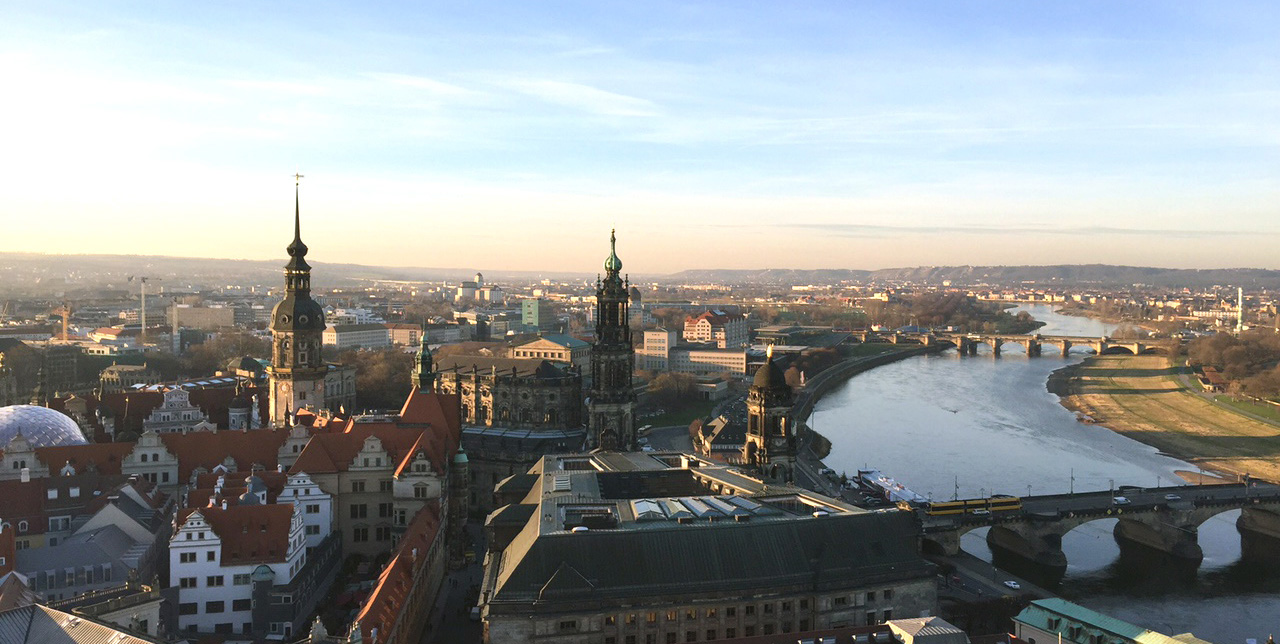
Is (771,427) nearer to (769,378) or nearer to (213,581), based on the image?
(769,378)

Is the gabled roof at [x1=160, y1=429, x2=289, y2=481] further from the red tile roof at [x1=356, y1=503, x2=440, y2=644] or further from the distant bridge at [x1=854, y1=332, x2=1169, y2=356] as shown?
the distant bridge at [x1=854, y1=332, x2=1169, y2=356]

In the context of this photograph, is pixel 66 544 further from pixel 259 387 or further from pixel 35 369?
pixel 35 369

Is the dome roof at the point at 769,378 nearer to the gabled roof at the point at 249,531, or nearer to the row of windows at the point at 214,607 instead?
the gabled roof at the point at 249,531

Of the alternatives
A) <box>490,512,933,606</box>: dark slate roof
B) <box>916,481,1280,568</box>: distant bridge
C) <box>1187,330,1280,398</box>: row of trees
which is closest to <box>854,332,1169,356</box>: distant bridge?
<box>1187,330,1280,398</box>: row of trees

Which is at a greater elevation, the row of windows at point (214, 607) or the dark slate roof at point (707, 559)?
the dark slate roof at point (707, 559)

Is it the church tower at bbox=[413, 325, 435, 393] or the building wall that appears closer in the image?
the building wall

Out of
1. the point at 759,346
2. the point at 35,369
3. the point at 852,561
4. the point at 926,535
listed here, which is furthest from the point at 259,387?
the point at 759,346

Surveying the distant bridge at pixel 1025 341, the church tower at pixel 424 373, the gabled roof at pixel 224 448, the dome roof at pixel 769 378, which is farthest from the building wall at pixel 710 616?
the distant bridge at pixel 1025 341
